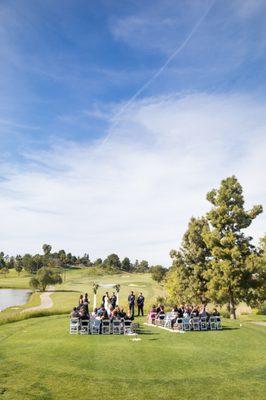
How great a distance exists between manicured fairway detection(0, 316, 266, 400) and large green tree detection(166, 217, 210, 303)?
15821 mm

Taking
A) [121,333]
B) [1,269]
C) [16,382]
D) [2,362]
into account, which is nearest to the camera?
[16,382]

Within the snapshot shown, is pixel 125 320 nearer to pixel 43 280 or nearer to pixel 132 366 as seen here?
pixel 132 366

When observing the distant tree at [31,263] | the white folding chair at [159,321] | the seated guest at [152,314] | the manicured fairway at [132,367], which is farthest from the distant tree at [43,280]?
the manicured fairway at [132,367]

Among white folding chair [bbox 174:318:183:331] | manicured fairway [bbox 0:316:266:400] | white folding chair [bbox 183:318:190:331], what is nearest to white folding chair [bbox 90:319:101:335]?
manicured fairway [bbox 0:316:266:400]

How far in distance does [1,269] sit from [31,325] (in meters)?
164

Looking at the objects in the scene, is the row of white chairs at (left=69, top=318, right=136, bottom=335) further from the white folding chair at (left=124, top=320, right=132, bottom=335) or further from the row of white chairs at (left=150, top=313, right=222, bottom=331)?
the row of white chairs at (left=150, top=313, right=222, bottom=331)

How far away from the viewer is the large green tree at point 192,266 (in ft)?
128

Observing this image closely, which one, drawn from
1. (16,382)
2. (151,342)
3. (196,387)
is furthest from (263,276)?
(16,382)

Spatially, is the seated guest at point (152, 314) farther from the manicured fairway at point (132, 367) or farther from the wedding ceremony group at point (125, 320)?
the manicured fairway at point (132, 367)

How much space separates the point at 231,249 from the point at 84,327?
1574 centimetres

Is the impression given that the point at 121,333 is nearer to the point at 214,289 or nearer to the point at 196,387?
the point at 196,387

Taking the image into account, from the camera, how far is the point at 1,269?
7160 inches

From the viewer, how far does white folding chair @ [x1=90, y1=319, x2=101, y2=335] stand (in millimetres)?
23364

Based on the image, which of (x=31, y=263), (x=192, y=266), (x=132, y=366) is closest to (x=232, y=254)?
(x=192, y=266)
